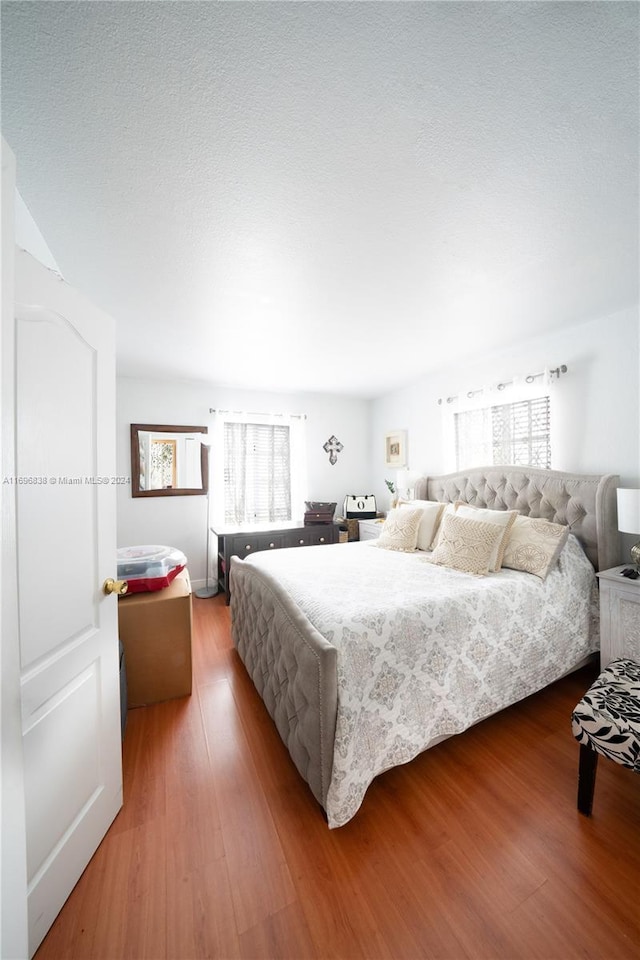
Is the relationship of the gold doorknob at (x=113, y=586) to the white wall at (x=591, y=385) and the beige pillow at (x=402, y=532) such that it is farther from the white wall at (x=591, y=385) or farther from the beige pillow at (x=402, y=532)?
the white wall at (x=591, y=385)

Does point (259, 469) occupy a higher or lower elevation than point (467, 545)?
higher

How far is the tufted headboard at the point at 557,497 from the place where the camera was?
2.33 metres

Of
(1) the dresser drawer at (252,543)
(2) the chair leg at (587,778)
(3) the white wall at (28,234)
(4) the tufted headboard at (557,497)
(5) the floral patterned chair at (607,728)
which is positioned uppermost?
(3) the white wall at (28,234)

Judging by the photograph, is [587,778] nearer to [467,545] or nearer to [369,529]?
[467,545]

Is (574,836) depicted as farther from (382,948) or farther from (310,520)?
(310,520)

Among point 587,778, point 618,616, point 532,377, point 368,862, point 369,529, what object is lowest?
point 368,862

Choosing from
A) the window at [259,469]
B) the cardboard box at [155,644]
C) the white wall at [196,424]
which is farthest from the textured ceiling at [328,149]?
the window at [259,469]

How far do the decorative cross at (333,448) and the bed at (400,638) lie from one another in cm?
222

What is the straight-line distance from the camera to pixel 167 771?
63.6 inches

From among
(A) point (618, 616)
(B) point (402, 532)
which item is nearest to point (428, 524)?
(B) point (402, 532)

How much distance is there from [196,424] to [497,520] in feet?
10.9

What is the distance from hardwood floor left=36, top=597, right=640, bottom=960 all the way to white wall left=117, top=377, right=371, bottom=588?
94.6 inches

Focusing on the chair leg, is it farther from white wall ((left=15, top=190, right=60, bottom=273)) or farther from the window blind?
the window blind

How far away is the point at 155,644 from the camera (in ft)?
6.93
